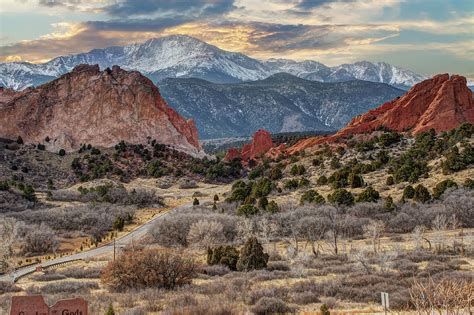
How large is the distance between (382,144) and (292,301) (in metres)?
67.1

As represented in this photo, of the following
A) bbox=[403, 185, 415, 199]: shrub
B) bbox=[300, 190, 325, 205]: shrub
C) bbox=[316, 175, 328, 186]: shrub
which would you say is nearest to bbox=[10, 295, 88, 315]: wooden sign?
bbox=[300, 190, 325, 205]: shrub

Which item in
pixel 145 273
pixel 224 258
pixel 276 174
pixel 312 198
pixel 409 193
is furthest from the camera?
pixel 276 174

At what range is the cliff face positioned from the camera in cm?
11369

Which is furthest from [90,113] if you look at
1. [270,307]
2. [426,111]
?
[270,307]

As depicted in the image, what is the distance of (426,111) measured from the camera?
99.0 meters

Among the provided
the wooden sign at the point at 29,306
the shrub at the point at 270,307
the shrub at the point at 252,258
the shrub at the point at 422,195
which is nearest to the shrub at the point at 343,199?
the shrub at the point at 422,195

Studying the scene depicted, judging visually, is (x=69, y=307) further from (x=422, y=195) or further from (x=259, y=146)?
(x=259, y=146)

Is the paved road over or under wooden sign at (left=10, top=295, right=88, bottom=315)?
under

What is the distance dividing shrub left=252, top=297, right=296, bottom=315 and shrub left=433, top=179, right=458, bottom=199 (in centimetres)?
3374

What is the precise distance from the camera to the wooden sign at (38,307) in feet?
48.5

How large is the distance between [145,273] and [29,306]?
33.9 ft

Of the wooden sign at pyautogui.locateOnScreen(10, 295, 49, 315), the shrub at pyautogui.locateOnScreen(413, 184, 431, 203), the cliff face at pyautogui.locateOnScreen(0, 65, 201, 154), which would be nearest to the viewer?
the wooden sign at pyautogui.locateOnScreen(10, 295, 49, 315)

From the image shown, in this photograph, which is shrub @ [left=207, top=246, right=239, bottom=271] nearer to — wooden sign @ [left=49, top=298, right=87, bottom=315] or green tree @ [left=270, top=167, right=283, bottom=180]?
wooden sign @ [left=49, top=298, right=87, bottom=315]

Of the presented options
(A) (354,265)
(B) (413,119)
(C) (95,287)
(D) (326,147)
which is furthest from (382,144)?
(C) (95,287)
